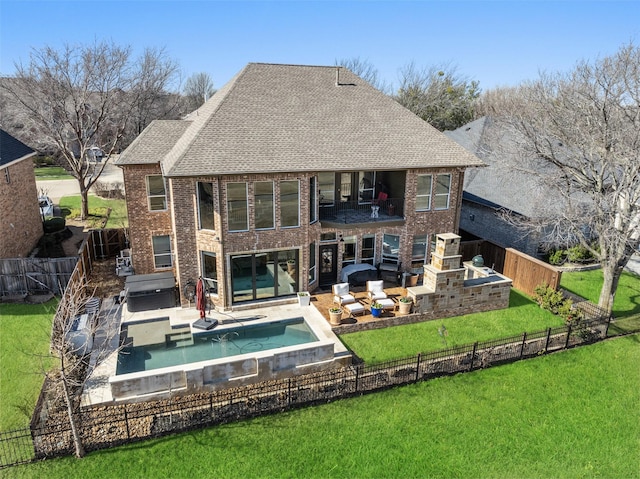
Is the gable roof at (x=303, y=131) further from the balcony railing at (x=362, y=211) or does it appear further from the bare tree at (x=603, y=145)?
the bare tree at (x=603, y=145)

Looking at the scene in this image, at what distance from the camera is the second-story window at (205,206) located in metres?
15.6

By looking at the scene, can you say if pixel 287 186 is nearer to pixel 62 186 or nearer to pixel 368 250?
pixel 368 250

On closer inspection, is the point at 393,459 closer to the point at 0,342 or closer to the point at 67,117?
the point at 0,342

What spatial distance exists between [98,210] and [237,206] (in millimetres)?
22606

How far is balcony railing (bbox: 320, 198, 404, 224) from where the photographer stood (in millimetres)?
19062

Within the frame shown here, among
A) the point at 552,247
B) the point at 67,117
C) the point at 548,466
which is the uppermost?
the point at 67,117

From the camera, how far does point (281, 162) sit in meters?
16.1

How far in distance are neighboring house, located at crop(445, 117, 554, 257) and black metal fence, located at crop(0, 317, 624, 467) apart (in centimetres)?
806

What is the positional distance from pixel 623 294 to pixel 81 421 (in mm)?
22386

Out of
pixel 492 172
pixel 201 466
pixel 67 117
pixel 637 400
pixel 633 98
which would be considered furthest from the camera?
pixel 67 117

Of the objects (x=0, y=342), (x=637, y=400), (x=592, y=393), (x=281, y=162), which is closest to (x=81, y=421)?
(x=0, y=342)

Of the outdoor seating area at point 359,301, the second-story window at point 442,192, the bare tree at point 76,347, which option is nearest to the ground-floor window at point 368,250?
the outdoor seating area at point 359,301

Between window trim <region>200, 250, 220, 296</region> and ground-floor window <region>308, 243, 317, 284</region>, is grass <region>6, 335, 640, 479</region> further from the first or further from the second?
ground-floor window <region>308, 243, 317, 284</region>

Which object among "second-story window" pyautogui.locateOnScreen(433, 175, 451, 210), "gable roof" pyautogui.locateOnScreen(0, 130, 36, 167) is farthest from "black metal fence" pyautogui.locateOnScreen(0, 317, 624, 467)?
"gable roof" pyautogui.locateOnScreen(0, 130, 36, 167)
